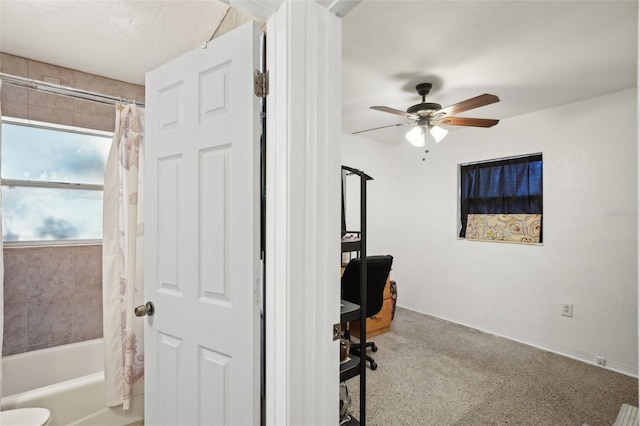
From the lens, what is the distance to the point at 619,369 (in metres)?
2.60

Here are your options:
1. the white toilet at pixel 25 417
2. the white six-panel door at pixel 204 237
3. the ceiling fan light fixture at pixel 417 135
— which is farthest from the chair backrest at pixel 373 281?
the white toilet at pixel 25 417

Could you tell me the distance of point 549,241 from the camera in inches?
120

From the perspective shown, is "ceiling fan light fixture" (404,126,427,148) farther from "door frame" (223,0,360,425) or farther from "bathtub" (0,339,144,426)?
"bathtub" (0,339,144,426)

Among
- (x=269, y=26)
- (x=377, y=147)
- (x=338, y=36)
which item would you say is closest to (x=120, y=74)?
(x=269, y=26)

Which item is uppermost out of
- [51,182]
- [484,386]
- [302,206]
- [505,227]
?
[51,182]

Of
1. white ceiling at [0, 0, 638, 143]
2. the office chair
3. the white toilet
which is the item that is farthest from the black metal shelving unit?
the white toilet

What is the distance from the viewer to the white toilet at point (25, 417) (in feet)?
5.12

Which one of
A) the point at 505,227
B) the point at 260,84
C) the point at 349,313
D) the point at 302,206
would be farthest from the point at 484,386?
the point at 260,84

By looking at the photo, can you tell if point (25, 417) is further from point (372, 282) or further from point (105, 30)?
point (372, 282)

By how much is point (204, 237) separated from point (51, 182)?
1.99 m

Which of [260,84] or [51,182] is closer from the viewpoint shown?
[260,84]

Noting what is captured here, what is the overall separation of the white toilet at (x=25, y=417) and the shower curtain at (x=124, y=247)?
0.43 m

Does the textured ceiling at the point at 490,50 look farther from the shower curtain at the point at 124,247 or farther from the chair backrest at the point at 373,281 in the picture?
the shower curtain at the point at 124,247

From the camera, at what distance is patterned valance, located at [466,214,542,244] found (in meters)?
3.21
